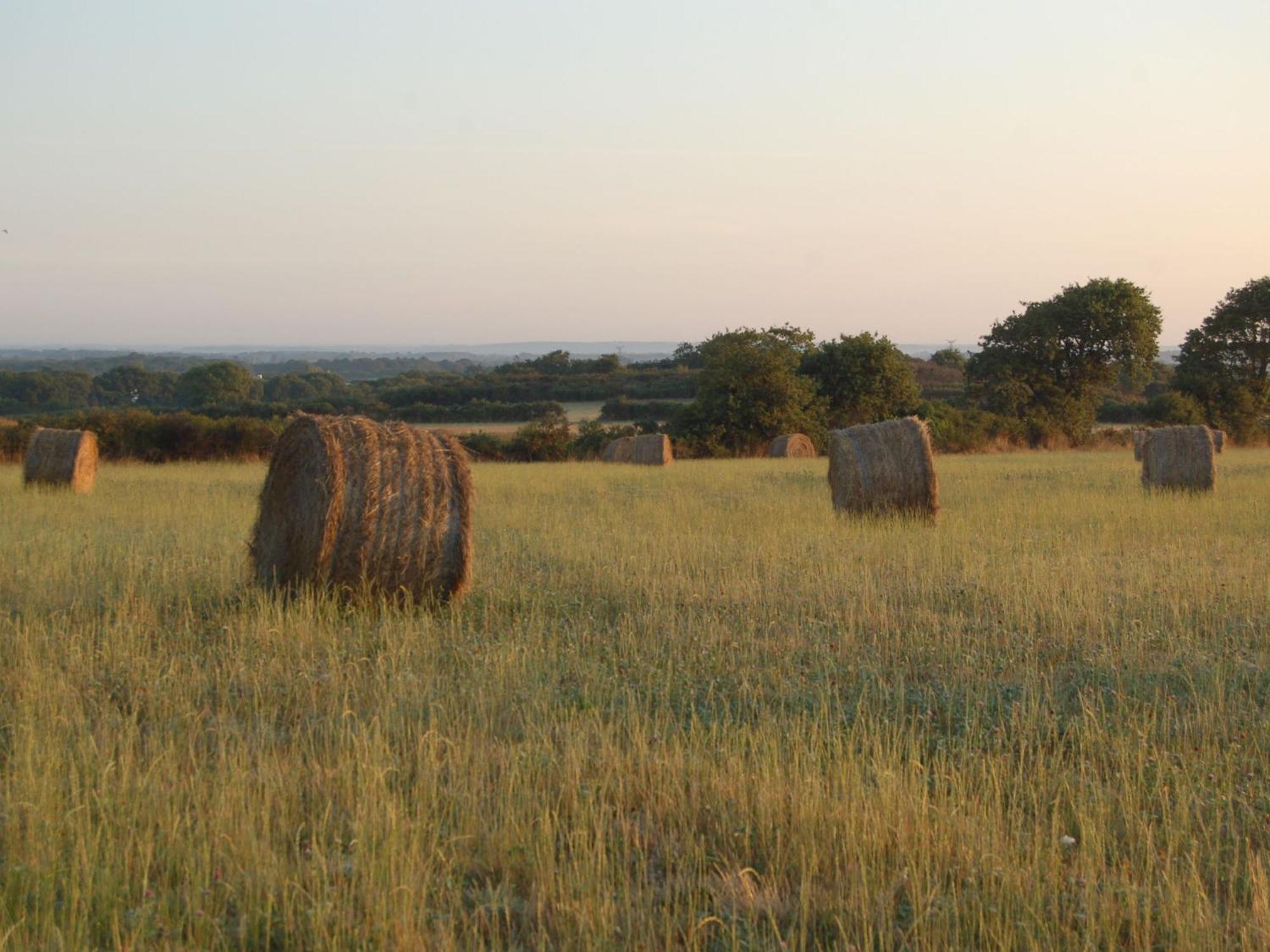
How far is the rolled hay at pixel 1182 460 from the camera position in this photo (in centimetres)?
1886

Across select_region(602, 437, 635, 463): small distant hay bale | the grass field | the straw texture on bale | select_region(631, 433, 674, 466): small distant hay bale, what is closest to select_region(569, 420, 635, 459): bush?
select_region(602, 437, 635, 463): small distant hay bale

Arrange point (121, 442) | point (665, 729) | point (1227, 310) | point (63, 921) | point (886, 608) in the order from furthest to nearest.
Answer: point (1227, 310)
point (121, 442)
point (886, 608)
point (665, 729)
point (63, 921)

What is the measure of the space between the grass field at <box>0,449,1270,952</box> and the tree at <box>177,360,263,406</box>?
55461 mm

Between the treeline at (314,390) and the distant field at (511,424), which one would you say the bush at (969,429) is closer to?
the distant field at (511,424)

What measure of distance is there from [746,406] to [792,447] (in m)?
5.89

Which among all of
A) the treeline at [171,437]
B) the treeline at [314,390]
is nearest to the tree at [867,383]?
the treeline at [314,390]

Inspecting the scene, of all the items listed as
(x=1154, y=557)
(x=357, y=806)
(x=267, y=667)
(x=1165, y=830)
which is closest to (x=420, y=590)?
(x=267, y=667)

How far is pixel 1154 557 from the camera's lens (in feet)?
37.7

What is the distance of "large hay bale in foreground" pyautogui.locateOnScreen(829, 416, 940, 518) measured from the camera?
15.1m

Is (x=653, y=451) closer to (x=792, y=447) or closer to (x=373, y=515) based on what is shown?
(x=792, y=447)

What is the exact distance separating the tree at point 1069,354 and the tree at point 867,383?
3777 mm

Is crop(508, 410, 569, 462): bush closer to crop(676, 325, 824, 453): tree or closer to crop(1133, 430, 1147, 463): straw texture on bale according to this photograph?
crop(676, 325, 824, 453): tree

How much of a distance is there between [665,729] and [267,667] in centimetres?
260

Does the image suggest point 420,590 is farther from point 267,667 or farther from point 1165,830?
point 1165,830
